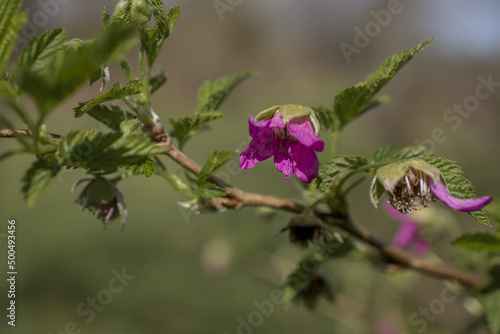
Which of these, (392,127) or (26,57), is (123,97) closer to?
(26,57)

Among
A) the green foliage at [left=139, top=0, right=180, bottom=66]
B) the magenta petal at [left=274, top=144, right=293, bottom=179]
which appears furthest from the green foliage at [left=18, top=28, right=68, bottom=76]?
the magenta petal at [left=274, top=144, right=293, bottom=179]

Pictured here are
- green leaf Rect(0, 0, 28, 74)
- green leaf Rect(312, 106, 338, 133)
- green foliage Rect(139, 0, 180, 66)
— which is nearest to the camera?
green leaf Rect(0, 0, 28, 74)

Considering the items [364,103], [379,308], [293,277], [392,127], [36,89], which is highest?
[36,89]

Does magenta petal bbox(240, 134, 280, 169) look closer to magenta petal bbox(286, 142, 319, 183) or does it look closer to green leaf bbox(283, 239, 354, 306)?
magenta petal bbox(286, 142, 319, 183)

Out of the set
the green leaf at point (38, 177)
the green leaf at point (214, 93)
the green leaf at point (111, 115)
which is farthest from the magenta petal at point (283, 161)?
the green leaf at point (38, 177)

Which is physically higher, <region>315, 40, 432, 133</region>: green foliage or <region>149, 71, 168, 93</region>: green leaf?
<region>149, 71, 168, 93</region>: green leaf

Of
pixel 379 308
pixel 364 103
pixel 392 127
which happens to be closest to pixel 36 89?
pixel 364 103

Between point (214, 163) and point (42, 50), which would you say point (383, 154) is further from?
point (42, 50)
